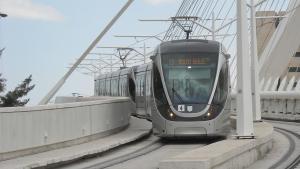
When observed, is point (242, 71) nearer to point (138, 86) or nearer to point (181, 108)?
point (181, 108)

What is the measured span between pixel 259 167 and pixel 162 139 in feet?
28.0

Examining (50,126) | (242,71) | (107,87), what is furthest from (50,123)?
(107,87)

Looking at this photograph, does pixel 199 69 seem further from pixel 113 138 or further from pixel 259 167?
pixel 259 167

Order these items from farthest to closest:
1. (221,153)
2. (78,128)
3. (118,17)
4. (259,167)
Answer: (118,17)
(78,128)
(259,167)
(221,153)

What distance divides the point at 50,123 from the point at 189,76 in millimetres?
5366

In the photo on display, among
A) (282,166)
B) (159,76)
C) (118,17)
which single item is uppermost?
(118,17)

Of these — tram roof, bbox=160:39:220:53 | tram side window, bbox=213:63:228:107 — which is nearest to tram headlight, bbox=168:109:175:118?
tram side window, bbox=213:63:228:107

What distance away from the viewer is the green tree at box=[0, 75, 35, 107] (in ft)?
180

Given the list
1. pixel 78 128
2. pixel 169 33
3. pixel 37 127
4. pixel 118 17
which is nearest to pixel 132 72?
pixel 118 17

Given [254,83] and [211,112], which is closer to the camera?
[211,112]

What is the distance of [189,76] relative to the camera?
864 inches

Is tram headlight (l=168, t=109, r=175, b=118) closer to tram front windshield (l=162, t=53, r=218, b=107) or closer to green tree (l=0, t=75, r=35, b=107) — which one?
tram front windshield (l=162, t=53, r=218, b=107)

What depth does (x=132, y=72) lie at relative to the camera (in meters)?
39.2

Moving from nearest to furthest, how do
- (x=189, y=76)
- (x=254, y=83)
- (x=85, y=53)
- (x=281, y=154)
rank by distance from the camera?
(x=281, y=154)
(x=189, y=76)
(x=254, y=83)
(x=85, y=53)
